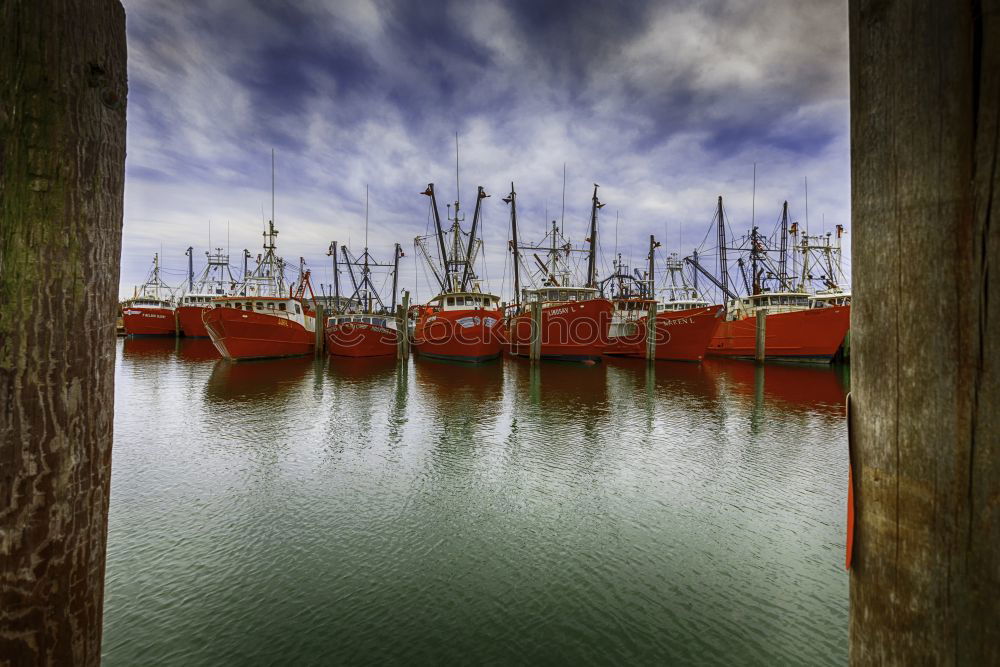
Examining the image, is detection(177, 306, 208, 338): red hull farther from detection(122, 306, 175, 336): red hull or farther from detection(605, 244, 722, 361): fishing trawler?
detection(605, 244, 722, 361): fishing trawler

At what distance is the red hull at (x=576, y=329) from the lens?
21734 millimetres

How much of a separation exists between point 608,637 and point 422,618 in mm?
1327

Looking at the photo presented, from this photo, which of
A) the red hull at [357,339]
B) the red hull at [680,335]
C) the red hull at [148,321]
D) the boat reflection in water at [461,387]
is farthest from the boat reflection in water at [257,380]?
the red hull at [148,321]

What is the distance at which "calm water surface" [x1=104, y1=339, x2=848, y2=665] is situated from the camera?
9.82 ft

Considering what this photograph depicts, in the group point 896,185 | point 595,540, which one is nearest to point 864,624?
point 896,185

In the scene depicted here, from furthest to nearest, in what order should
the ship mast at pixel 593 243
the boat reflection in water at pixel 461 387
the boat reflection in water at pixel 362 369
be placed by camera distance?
the ship mast at pixel 593 243 → the boat reflection in water at pixel 362 369 → the boat reflection in water at pixel 461 387

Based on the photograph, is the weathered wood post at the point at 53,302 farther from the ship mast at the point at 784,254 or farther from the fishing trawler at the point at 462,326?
the ship mast at the point at 784,254

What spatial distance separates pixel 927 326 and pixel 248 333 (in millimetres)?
23121

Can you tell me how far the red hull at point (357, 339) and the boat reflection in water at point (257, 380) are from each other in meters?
2.52

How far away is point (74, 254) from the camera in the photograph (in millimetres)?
1592

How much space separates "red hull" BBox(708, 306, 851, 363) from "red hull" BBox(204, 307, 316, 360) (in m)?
25.4

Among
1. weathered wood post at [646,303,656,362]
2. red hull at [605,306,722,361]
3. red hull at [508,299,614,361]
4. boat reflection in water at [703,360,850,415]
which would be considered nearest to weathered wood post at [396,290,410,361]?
red hull at [508,299,614,361]

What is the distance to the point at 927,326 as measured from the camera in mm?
1125

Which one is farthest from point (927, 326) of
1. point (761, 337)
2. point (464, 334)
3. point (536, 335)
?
point (761, 337)
